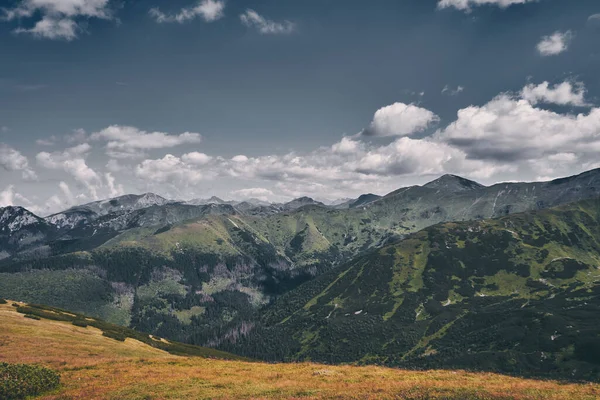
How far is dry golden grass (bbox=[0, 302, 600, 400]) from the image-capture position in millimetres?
28516

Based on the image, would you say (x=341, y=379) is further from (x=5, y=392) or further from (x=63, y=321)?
(x=63, y=321)

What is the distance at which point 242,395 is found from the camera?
2902 cm

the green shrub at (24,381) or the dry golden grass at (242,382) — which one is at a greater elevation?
the green shrub at (24,381)

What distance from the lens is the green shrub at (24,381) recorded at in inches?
1131

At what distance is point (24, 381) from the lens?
30.0m

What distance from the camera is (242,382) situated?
113ft

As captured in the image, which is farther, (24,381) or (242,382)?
(242,382)

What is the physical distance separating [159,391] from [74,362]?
19.5 metres

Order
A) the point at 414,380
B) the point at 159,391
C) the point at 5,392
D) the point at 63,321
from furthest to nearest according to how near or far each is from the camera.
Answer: the point at 63,321, the point at 414,380, the point at 159,391, the point at 5,392

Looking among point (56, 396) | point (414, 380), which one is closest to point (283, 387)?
point (414, 380)

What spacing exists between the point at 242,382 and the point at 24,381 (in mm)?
18896

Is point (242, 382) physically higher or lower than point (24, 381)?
lower

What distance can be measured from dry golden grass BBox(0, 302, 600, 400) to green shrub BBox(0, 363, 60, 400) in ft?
4.80

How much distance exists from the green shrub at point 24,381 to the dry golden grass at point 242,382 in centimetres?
146
